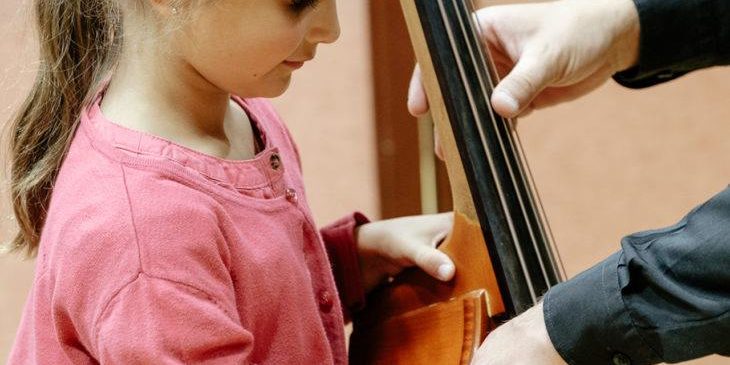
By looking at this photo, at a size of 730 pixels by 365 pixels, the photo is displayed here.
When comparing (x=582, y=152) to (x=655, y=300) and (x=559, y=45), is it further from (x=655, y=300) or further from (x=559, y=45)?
(x=655, y=300)

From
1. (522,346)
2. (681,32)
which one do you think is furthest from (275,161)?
(681,32)

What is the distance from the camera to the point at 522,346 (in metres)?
0.80

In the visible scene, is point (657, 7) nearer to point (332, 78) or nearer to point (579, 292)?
point (579, 292)

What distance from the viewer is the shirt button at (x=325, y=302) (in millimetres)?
888

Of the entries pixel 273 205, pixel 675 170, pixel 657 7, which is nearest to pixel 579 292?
pixel 273 205

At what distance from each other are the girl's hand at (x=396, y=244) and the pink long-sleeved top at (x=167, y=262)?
0.39 ft

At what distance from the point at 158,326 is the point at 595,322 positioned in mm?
320

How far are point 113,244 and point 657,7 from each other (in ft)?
2.11

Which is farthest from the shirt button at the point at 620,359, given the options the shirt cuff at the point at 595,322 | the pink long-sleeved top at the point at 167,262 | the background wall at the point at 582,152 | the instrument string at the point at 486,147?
the background wall at the point at 582,152

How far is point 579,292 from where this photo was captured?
0.79 meters

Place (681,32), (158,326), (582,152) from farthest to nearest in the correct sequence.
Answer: (582,152) < (681,32) < (158,326)

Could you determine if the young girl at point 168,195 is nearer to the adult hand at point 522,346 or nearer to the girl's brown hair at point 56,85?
the girl's brown hair at point 56,85

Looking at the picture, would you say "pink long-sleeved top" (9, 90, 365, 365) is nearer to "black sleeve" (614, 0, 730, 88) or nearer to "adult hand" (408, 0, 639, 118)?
"adult hand" (408, 0, 639, 118)

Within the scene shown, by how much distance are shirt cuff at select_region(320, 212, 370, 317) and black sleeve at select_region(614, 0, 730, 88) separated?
36 cm
